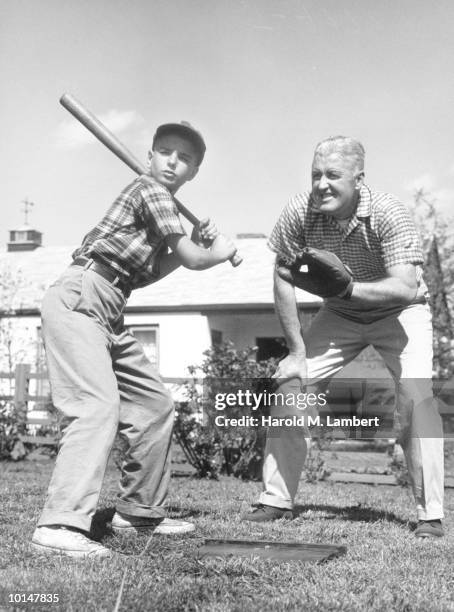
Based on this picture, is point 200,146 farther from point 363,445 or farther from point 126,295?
point 363,445

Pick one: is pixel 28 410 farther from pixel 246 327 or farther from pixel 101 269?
pixel 246 327

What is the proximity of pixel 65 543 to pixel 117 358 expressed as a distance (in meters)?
1.12

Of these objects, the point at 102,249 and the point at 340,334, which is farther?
the point at 340,334

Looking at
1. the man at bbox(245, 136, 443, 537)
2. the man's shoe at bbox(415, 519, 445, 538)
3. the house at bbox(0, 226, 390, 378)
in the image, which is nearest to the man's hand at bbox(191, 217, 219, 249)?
the man at bbox(245, 136, 443, 537)

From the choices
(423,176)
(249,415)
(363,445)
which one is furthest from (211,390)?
(423,176)

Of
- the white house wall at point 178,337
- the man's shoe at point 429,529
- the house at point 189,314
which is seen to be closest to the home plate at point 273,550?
the man's shoe at point 429,529

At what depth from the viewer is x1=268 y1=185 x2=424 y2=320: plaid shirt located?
4.79 metres

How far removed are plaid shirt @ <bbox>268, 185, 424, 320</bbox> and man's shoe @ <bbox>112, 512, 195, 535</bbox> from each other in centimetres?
176

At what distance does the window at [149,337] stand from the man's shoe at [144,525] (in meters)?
13.7

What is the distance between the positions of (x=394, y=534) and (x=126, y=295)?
6.84ft

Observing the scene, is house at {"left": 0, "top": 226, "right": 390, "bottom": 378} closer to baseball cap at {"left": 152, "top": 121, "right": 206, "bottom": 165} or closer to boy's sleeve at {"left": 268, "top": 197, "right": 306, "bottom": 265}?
boy's sleeve at {"left": 268, "top": 197, "right": 306, "bottom": 265}

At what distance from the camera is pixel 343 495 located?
727cm

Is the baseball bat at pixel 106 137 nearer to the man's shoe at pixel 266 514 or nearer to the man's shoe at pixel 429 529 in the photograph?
the man's shoe at pixel 266 514

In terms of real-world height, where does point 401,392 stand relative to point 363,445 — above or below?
above
